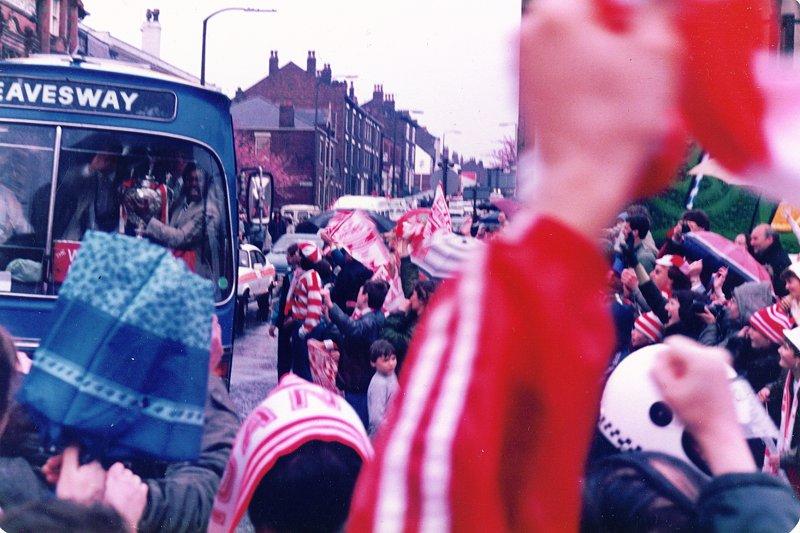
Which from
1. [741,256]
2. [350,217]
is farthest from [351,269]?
[741,256]

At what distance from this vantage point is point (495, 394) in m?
0.90

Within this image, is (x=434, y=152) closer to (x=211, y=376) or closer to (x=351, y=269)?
(x=351, y=269)

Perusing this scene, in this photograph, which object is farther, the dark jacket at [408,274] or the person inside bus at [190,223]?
the person inside bus at [190,223]

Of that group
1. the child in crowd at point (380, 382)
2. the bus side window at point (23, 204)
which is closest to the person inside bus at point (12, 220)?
the bus side window at point (23, 204)

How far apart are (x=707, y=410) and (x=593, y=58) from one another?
451mm

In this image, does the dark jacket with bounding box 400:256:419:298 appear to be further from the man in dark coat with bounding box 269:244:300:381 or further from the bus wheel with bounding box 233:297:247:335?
the bus wheel with bounding box 233:297:247:335

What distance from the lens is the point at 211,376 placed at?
146 centimetres

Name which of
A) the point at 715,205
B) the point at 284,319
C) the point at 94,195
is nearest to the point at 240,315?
the point at 284,319

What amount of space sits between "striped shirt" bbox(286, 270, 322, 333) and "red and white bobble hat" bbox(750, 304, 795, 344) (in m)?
0.78

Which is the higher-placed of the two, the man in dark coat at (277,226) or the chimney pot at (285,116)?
the chimney pot at (285,116)

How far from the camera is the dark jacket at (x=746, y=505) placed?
1057 mm

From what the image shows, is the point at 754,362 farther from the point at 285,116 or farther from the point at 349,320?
the point at 285,116

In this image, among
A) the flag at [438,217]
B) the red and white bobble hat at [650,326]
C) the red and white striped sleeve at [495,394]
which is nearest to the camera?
the red and white striped sleeve at [495,394]

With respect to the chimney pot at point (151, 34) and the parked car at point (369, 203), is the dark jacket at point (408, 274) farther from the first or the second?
the chimney pot at point (151, 34)
